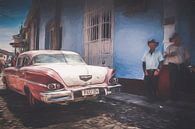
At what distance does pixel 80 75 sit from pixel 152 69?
2.09m

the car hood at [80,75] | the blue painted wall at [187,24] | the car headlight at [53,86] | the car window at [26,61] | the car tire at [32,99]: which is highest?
the blue painted wall at [187,24]

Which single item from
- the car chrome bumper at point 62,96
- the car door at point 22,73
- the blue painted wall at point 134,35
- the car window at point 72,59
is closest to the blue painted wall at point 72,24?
the blue painted wall at point 134,35

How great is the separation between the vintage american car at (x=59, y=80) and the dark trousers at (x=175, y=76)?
4.43 feet

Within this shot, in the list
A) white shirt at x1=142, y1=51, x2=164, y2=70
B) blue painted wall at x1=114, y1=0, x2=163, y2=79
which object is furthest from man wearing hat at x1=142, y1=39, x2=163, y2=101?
blue painted wall at x1=114, y1=0, x2=163, y2=79

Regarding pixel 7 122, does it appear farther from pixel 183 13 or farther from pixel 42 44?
pixel 42 44

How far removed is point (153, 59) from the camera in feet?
19.1

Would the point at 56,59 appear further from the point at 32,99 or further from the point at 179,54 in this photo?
the point at 179,54

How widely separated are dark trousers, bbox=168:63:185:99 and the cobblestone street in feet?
2.62

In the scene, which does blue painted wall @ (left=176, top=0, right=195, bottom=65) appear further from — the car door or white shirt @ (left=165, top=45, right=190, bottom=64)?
the car door

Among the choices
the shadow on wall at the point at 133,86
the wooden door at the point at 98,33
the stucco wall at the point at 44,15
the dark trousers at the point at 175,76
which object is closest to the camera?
the dark trousers at the point at 175,76

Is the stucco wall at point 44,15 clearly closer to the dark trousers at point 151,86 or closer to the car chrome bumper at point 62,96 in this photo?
the dark trousers at point 151,86

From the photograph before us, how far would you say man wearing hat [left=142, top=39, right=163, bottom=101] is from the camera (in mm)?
5797

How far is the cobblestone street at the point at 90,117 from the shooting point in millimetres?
3892

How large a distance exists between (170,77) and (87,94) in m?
2.15
